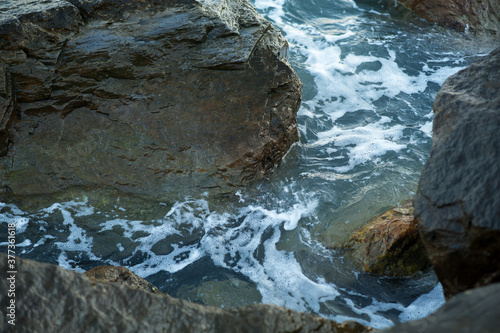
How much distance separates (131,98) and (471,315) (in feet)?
12.3

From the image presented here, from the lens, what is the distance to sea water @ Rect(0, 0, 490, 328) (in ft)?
11.5

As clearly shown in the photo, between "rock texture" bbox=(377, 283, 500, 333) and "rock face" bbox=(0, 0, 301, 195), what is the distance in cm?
301

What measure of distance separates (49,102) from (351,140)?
3.67 metres

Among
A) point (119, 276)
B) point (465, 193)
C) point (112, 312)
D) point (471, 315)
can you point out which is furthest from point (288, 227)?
point (471, 315)

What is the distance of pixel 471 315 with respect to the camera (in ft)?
4.93

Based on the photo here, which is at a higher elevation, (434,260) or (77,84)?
(77,84)

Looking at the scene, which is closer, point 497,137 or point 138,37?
point 497,137

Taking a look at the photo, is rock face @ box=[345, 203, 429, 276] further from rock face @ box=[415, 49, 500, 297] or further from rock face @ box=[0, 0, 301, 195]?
rock face @ box=[0, 0, 301, 195]

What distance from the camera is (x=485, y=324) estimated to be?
1425 mm

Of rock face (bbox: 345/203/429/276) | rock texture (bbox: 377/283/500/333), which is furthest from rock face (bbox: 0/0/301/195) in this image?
rock texture (bbox: 377/283/500/333)

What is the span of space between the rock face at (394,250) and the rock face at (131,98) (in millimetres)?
1487

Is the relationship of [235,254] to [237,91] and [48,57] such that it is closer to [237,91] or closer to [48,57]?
[237,91]

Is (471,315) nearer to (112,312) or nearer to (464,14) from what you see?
(112,312)

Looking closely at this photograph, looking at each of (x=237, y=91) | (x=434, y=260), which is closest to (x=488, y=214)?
(x=434, y=260)
